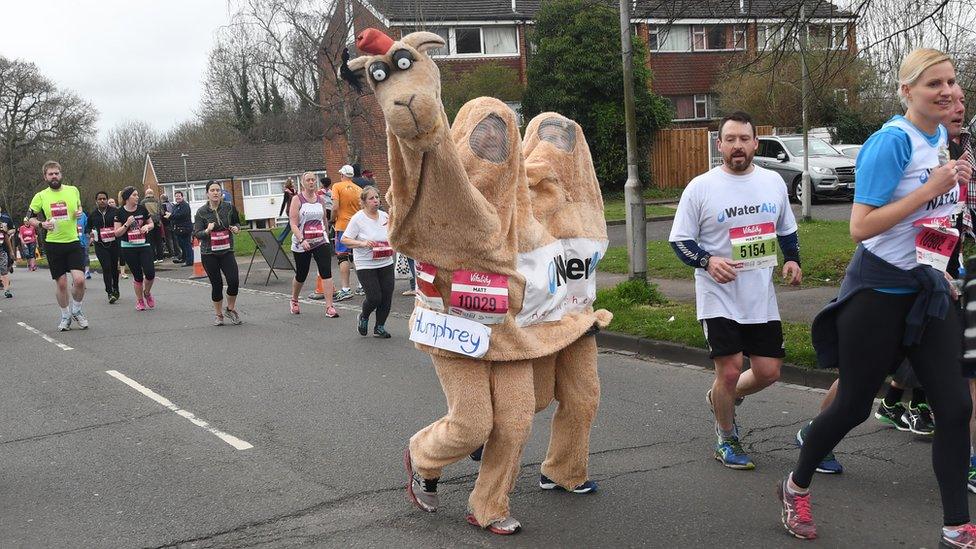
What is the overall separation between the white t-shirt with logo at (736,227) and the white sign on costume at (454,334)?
1586 millimetres

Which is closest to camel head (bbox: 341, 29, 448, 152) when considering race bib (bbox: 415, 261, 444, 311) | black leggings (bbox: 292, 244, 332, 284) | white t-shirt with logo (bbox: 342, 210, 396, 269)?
race bib (bbox: 415, 261, 444, 311)

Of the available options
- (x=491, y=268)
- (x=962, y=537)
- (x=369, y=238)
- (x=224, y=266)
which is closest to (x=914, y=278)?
(x=962, y=537)

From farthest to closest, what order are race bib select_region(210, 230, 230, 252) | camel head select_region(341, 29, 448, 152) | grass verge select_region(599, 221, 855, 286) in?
1. grass verge select_region(599, 221, 855, 286)
2. race bib select_region(210, 230, 230, 252)
3. camel head select_region(341, 29, 448, 152)

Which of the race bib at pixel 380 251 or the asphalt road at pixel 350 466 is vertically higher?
the race bib at pixel 380 251

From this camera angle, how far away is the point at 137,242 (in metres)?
14.6

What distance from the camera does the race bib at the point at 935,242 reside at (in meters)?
3.92

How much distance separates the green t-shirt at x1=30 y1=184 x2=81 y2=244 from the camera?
40.6 feet

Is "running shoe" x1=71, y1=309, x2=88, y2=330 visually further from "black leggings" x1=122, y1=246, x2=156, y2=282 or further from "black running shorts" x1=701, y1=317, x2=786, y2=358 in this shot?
"black running shorts" x1=701, y1=317, x2=786, y2=358

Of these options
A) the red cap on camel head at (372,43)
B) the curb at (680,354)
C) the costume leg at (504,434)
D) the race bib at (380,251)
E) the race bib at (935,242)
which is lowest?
the curb at (680,354)

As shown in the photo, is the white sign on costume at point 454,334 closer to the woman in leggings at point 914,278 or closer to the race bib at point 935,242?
the woman in leggings at point 914,278

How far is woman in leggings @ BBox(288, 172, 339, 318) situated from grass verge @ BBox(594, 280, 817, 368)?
3.72m

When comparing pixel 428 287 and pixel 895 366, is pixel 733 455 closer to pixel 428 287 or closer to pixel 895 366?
pixel 895 366

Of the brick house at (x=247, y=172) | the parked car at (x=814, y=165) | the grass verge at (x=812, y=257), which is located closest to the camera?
the grass verge at (x=812, y=257)

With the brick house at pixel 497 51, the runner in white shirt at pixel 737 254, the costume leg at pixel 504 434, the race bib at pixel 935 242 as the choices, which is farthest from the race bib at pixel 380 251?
the brick house at pixel 497 51
